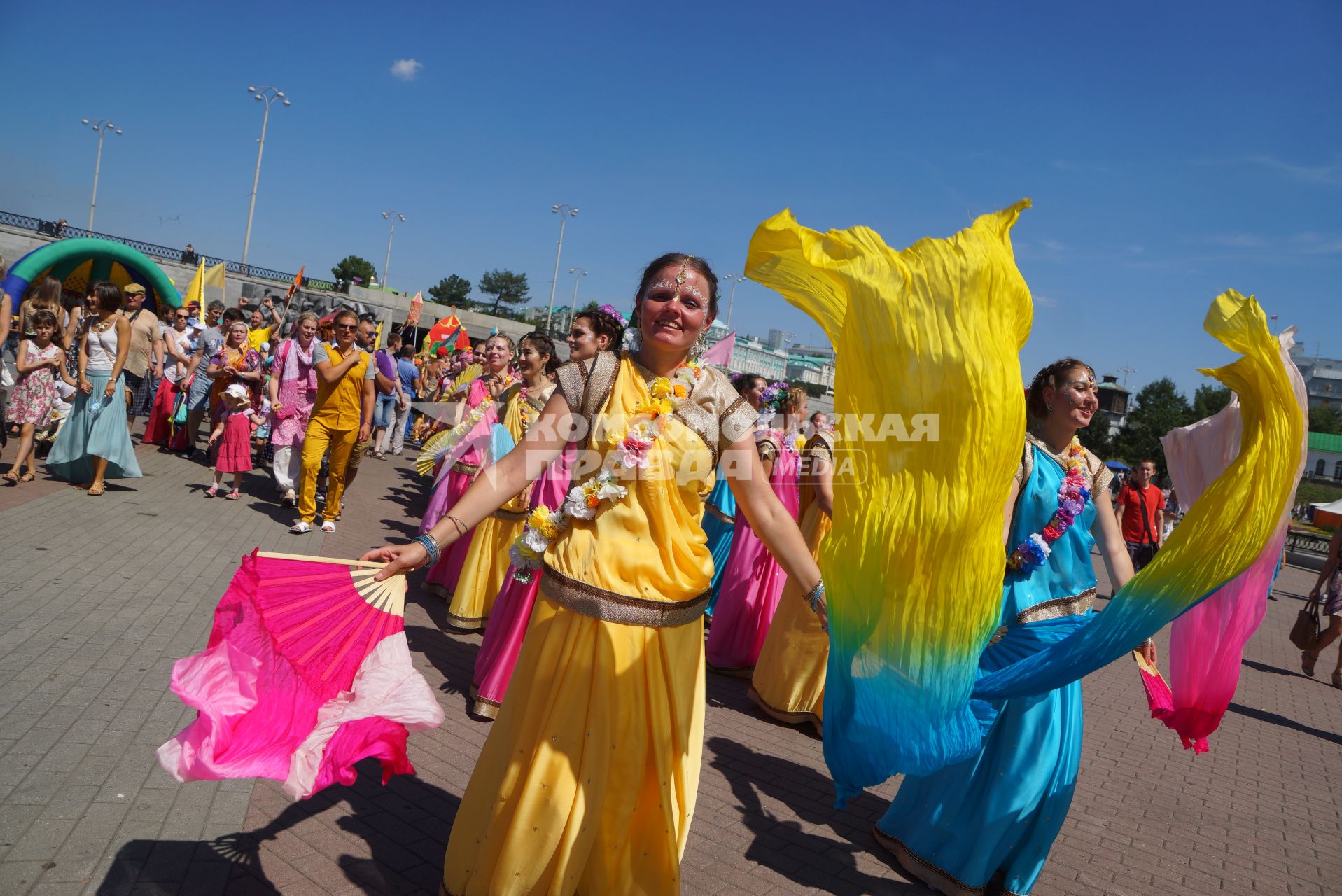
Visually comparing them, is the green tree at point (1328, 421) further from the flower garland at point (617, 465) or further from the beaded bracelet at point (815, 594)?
the flower garland at point (617, 465)

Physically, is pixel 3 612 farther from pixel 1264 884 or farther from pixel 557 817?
pixel 1264 884

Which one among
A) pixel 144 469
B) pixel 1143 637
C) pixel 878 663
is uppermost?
pixel 1143 637

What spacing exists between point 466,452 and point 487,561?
50.5 inches

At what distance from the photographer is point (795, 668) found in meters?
5.30

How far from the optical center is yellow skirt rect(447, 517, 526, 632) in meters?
6.03

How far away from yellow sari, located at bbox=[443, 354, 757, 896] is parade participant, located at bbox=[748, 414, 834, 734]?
8.51 ft

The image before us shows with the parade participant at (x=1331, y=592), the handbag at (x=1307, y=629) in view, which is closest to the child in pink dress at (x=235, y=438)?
the parade participant at (x=1331, y=592)

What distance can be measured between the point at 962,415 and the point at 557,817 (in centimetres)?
157

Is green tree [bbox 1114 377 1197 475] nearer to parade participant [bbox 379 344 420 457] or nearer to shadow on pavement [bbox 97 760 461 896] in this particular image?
parade participant [bbox 379 344 420 457]

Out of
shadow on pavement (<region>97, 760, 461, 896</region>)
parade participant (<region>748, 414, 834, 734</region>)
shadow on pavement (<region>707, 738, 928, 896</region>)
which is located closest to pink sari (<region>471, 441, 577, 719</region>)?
shadow on pavement (<region>97, 760, 461, 896</region>)

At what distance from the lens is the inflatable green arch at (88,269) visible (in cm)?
1484

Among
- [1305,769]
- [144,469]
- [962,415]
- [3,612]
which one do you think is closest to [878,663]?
[962,415]

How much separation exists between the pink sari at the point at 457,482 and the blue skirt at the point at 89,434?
3399 mm

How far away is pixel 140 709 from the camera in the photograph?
394cm
